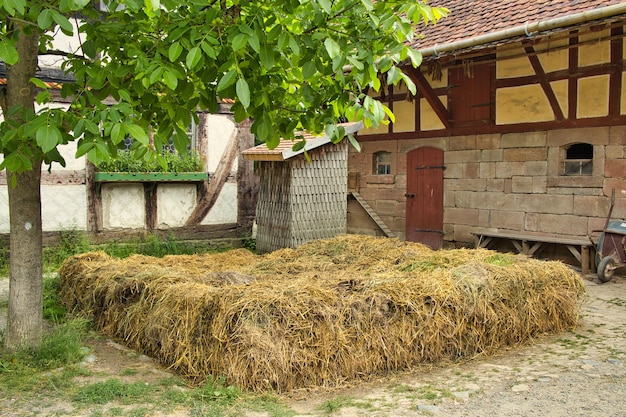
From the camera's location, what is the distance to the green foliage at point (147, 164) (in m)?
9.84

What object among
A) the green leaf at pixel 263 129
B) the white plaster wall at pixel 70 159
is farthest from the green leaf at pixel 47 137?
the white plaster wall at pixel 70 159

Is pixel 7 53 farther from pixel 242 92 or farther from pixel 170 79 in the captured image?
pixel 242 92

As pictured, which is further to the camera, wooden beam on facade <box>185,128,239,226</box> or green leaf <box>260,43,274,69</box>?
wooden beam on facade <box>185,128,239,226</box>

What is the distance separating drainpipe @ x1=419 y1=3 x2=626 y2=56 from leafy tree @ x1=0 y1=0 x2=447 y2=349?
12.6ft

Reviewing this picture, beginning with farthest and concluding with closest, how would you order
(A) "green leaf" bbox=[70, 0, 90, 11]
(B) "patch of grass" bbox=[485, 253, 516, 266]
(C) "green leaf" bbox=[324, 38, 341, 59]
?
1. (B) "patch of grass" bbox=[485, 253, 516, 266]
2. (C) "green leaf" bbox=[324, 38, 341, 59]
3. (A) "green leaf" bbox=[70, 0, 90, 11]

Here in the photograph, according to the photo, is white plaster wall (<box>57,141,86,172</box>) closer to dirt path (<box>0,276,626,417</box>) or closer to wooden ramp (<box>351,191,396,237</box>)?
wooden ramp (<box>351,191,396,237</box>)

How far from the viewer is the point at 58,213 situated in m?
9.55

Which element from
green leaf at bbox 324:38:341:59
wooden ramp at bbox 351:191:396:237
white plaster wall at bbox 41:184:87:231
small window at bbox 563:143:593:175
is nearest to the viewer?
Answer: green leaf at bbox 324:38:341:59

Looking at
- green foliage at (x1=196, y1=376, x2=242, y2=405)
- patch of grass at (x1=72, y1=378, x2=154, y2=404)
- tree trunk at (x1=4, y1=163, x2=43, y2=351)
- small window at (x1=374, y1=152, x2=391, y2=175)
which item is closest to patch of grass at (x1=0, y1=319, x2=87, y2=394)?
tree trunk at (x1=4, y1=163, x2=43, y2=351)

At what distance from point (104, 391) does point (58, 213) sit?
21.7ft

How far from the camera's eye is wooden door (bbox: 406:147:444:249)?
34.1 ft

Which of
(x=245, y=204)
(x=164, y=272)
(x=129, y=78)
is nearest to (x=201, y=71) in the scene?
(x=129, y=78)

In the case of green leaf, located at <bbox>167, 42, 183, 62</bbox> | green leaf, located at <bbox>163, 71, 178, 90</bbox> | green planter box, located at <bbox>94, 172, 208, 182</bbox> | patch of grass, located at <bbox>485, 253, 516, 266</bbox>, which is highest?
green leaf, located at <bbox>167, 42, 183, 62</bbox>

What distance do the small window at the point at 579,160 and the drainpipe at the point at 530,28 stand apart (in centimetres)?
203
